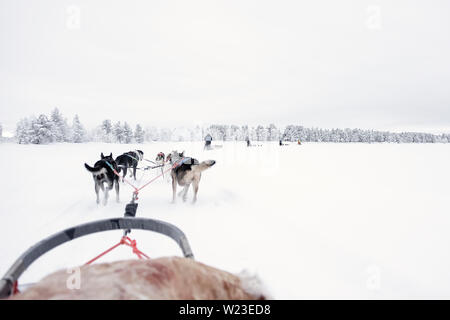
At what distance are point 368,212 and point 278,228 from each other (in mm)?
2114

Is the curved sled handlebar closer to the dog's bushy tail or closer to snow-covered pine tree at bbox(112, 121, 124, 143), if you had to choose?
the dog's bushy tail

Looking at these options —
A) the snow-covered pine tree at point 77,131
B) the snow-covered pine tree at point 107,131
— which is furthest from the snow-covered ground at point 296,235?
the snow-covered pine tree at point 107,131

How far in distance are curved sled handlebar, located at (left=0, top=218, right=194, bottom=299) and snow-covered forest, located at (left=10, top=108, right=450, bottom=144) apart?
171ft

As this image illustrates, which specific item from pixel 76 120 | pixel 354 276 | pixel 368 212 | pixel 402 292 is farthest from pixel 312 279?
pixel 76 120

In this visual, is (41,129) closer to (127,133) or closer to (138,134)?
(127,133)

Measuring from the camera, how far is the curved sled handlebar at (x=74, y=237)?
1.21 meters

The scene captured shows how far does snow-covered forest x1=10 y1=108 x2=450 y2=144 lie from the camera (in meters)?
42.4

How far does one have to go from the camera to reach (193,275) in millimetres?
1112

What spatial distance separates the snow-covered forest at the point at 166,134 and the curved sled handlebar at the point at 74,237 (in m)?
Result: 52.1

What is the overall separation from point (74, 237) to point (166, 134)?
12198cm

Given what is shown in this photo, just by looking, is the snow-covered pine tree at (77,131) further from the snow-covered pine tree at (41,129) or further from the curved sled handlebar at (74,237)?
the curved sled handlebar at (74,237)

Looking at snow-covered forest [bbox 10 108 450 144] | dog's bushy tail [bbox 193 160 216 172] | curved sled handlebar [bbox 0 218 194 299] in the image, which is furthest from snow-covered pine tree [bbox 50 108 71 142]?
curved sled handlebar [bbox 0 218 194 299]
